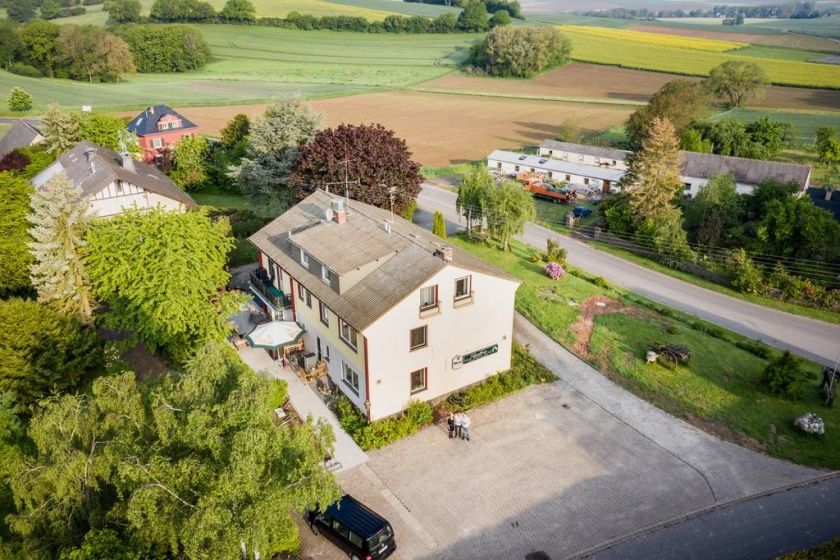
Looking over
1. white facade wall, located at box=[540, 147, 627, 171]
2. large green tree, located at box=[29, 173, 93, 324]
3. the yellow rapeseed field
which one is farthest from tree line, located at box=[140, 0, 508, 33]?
large green tree, located at box=[29, 173, 93, 324]

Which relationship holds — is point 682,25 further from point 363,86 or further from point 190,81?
point 190,81

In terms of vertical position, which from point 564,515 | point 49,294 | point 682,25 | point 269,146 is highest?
point 682,25

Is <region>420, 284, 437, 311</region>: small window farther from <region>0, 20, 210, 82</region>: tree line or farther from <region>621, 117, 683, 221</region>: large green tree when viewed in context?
<region>0, 20, 210, 82</region>: tree line

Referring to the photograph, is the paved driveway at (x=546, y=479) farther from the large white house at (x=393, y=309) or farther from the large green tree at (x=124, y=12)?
the large green tree at (x=124, y=12)

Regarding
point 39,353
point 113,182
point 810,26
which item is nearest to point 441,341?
point 39,353

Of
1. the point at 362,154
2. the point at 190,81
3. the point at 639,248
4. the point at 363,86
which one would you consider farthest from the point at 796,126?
the point at 190,81

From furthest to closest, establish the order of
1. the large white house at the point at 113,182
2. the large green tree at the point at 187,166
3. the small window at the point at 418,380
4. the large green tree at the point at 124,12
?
the large green tree at the point at 124,12, the large green tree at the point at 187,166, the large white house at the point at 113,182, the small window at the point at 418,380

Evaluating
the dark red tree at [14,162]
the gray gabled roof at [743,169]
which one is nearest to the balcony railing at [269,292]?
the dark red tree at [14,162]
